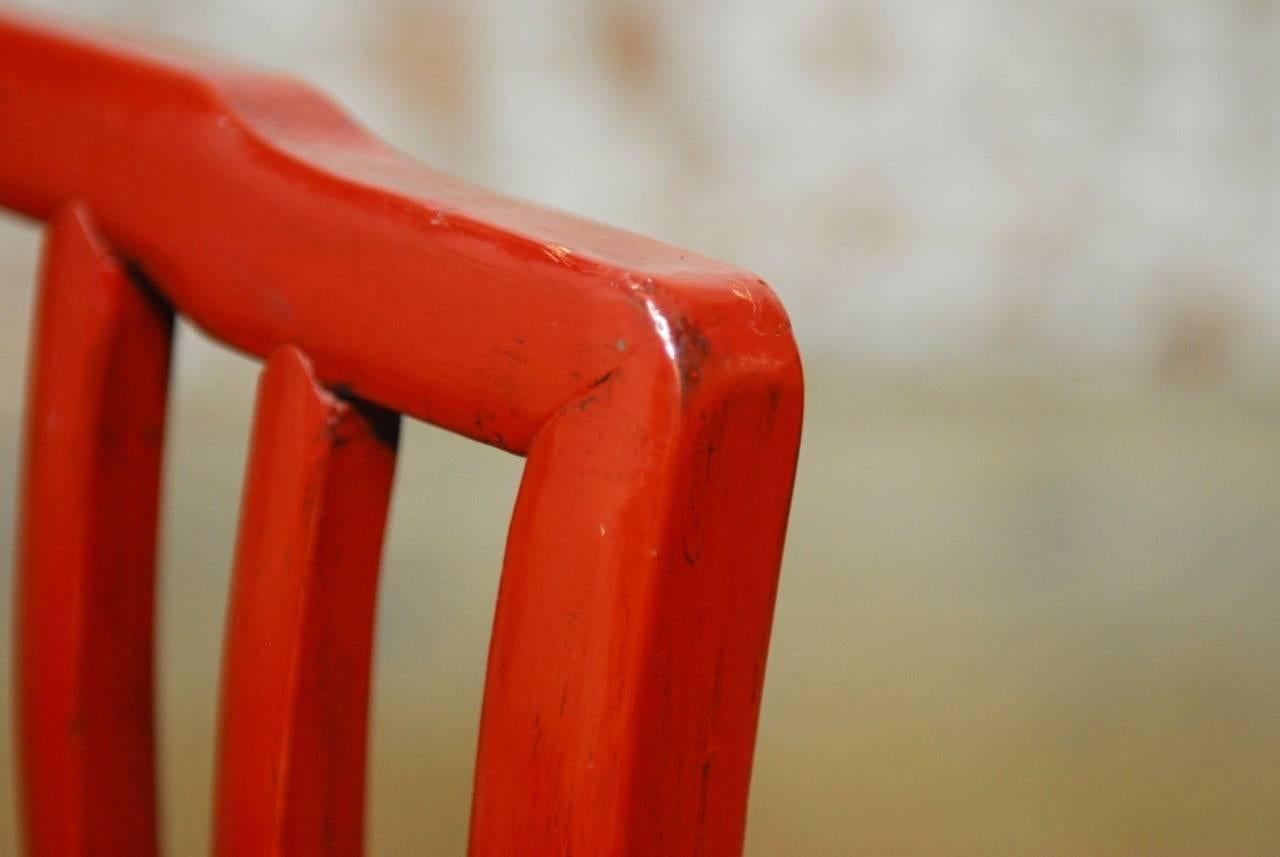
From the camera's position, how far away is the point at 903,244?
781 mm

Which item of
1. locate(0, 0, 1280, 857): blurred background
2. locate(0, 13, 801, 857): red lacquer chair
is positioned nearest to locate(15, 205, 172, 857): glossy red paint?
locate(0, 13, 801, 857): red lacquer chair

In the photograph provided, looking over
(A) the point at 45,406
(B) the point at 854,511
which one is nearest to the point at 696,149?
(B) the point at 854,511

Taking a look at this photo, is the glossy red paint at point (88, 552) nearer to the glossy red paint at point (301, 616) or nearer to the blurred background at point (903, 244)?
the glossy red paint at point (301, 616)

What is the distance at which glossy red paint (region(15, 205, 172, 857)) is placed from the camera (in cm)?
30

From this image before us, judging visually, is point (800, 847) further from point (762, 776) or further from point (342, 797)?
point (342, 797)

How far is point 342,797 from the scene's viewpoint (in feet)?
0.89

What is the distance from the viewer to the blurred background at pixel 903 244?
0.71 metres

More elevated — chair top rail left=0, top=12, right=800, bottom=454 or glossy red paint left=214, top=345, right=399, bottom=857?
chair top rail left=0, top=12, right=800, bottom=454

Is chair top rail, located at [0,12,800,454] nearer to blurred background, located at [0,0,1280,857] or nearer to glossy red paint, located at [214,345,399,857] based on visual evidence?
glossy red paint, located at [214,345,399,857]

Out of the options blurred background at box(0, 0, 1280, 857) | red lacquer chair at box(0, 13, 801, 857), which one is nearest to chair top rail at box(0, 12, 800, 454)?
red lacquer chair at box(0, 13, 801, 857)

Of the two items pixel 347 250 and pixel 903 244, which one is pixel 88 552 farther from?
pixel 903 244

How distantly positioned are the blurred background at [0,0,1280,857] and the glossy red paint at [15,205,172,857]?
0.36 metres

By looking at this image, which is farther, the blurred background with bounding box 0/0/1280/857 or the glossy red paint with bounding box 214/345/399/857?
the blurred background with bounding box 0/0/1280/857

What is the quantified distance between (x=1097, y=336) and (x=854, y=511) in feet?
0.57
